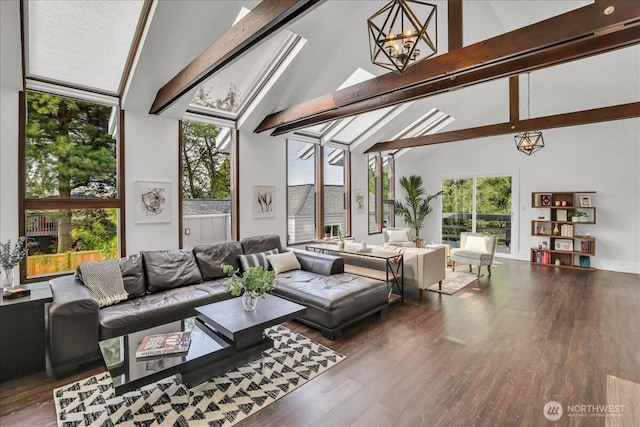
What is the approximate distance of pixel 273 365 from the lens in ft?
9.16

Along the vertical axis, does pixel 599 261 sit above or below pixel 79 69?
below

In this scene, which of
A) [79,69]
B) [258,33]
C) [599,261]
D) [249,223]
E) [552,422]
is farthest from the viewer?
[599,261]

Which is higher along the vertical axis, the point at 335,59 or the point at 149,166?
the point at 335,59

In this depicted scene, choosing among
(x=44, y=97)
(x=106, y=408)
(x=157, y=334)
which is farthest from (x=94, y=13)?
(x=106, y=408)

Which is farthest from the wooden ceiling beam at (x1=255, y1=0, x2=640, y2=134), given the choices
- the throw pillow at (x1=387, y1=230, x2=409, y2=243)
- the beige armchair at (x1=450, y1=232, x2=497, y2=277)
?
the throw pillow at (x1=387, y1=230, x2=409, y2=243)

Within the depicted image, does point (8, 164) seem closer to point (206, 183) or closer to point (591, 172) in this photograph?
point (206, 183)

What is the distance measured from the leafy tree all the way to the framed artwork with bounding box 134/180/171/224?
32cm

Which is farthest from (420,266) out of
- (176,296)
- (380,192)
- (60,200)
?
(60,200)

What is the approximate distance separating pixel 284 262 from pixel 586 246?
6877 millimetres

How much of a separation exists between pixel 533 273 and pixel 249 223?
5.95 metres

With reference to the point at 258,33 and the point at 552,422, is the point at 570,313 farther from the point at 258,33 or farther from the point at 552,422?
the point at 258,33

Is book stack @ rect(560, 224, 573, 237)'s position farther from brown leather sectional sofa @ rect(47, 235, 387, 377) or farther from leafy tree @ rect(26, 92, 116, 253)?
leafy tree @ rect(26, 92, 116, 253)

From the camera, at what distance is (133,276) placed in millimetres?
3555

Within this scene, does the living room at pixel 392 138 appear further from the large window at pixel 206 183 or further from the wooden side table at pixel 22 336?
the wooden side table at pixel 22 336
